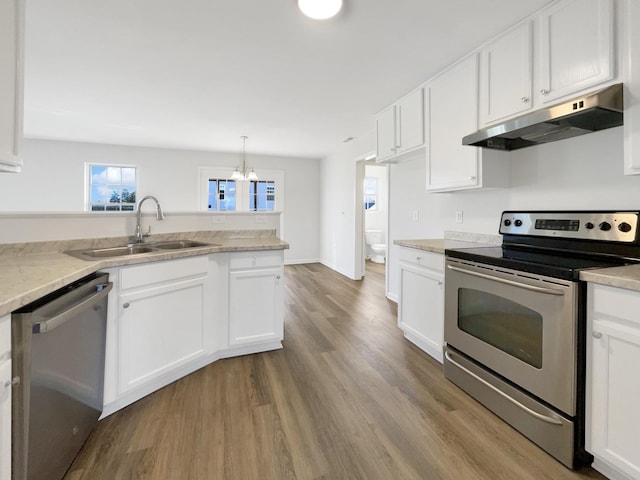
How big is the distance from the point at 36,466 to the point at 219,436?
710 mm

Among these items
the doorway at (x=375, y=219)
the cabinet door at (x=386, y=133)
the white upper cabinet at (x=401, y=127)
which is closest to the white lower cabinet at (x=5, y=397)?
the white upper cabinet at (x=401, y=127)

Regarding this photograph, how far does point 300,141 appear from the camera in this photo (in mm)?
5145

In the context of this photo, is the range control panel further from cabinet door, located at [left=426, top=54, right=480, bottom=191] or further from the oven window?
the oven window

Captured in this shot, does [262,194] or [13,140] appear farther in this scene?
[262,194]

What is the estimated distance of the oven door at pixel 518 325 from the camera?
1.35 metres

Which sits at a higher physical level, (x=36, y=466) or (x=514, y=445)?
(x=36, y=466)

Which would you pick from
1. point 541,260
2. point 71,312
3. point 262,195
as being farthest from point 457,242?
point 262,195

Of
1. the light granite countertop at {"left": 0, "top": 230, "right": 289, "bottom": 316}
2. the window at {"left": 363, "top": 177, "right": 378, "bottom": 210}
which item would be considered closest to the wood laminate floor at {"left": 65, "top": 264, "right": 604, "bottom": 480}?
the light granite countertop at {"left": 0, "top": 230, "right": 289, "bottom": 316}

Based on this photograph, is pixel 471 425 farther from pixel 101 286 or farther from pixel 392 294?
pixel 392 294

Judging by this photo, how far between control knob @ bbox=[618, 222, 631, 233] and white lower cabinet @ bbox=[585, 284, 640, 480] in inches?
20.0

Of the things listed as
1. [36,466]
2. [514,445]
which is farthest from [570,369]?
[36,466]

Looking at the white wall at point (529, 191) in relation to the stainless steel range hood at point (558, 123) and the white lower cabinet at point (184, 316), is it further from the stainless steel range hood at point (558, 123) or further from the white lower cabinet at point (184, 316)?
the white lower cabinet at point (184, 316)

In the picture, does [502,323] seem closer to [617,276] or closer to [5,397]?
[617,276]

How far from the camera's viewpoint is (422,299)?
95.4 inches
